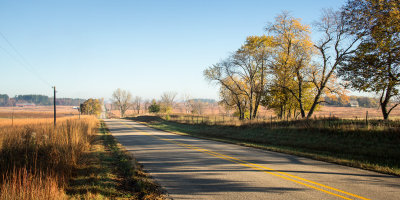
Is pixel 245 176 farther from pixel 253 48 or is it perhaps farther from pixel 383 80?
pixel 253 48

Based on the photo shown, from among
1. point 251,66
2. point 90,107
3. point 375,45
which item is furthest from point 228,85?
point 90,107

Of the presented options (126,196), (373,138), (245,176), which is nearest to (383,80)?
(373,138)

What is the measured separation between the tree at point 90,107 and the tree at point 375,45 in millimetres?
103746

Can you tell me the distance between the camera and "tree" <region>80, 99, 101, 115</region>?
339ft

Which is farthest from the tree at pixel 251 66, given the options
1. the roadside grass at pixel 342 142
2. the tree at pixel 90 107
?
the tree at pixel 90 107

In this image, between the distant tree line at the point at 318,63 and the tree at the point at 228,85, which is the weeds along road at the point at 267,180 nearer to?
the distant tree line at the point at 318,63

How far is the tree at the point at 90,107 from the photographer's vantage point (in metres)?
103

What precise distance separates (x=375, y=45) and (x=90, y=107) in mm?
107442

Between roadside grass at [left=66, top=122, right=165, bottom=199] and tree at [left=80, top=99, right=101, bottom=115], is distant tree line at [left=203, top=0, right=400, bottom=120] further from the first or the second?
tree at [left=80, top=99, right=101, bottom=115]

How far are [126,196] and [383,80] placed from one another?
1839 cm

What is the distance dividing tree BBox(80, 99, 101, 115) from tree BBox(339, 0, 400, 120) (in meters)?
104

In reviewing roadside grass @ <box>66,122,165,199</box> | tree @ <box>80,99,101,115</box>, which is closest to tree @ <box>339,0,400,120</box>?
roadside grass @ <box>66,122,165,199</box>

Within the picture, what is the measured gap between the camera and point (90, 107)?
104 metres

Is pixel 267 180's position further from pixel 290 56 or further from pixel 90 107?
pixel 90 107
